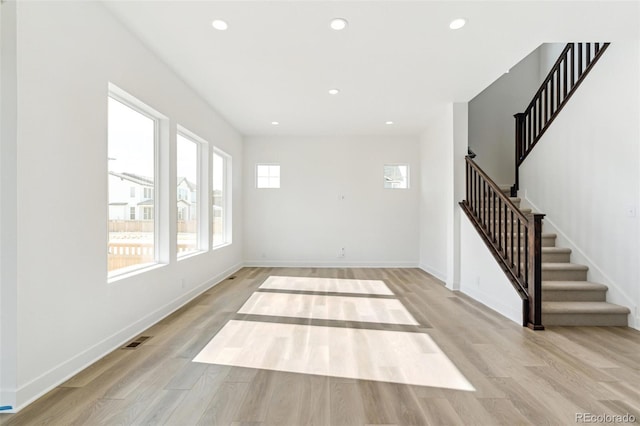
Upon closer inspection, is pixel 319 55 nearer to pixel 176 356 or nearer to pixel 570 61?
pixel 176 356

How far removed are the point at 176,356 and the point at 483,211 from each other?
4072mm

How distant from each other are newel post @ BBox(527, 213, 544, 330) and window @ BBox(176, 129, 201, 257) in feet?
13.7

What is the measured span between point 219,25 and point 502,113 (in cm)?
574

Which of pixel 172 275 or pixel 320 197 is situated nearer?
pixel 172 275

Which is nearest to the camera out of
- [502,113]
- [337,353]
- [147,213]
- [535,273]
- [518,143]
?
[337,353]

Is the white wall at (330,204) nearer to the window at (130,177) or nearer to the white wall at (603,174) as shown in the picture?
the white wall at (603,174)

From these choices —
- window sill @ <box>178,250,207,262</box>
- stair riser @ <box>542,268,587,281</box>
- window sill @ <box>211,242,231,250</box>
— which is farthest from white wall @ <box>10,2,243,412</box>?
stair riser @ <box>542,268,587,281</box>

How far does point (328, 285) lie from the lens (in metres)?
5.55

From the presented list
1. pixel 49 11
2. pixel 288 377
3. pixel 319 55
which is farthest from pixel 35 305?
pixel 319 55

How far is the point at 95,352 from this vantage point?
8.66 ft

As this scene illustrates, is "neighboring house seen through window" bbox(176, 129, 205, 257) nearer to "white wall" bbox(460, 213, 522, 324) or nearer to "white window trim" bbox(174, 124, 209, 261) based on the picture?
"white window trim" bbox(174, 124, 209, 261)

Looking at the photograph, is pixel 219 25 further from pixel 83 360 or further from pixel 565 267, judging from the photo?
pixel 565 267

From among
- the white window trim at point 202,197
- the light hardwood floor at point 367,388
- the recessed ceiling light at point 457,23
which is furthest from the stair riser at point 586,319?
the white window trim at point 202,197

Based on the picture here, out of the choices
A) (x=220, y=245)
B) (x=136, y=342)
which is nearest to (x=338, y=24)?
(x=136, y=342)
